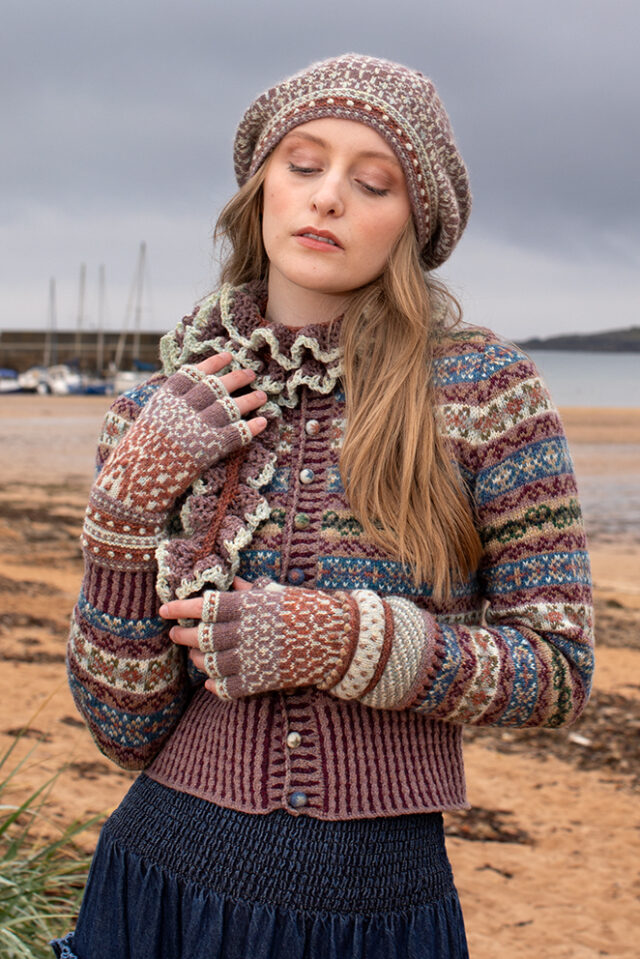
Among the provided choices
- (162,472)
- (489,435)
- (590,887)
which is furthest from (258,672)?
(590,887)

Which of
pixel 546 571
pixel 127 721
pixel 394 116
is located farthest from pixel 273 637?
pixel 394 116

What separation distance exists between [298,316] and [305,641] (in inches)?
25.5

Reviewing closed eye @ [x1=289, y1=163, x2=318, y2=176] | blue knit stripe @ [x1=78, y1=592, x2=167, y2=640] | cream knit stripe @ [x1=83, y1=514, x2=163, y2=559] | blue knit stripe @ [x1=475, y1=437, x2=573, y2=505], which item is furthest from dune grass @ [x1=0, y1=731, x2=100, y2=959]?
closed eye @ [x1=289, y1=163, x2=318, y2=176]

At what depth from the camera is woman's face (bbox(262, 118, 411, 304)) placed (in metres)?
1.79

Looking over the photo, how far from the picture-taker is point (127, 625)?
1730mm

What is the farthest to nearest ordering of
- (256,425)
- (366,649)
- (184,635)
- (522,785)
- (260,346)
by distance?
(522,785) → (260,346) → (256,425) → (184,635) → (366,649)

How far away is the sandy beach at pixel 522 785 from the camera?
12.6ft

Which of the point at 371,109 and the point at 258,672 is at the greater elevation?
the point at 371,109

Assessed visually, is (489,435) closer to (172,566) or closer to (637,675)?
(172,566)

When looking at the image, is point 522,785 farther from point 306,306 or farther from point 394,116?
point 394,116

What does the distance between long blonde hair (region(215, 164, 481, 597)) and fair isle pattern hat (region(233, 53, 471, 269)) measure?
90 mm

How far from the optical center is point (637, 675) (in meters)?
6.45

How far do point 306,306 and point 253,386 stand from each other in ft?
0.60

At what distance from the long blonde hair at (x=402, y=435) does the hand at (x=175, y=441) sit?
7.4 inches
